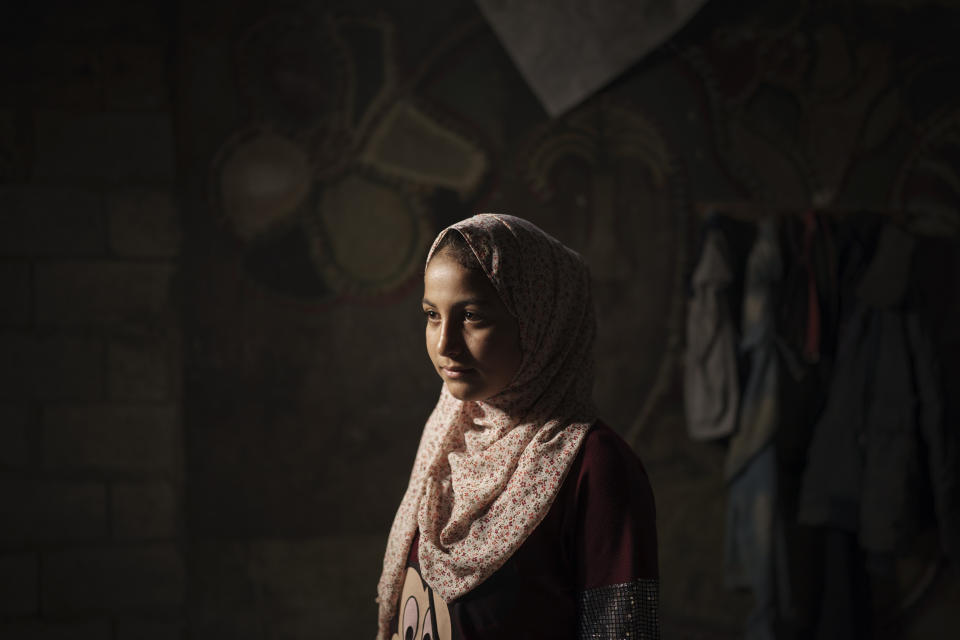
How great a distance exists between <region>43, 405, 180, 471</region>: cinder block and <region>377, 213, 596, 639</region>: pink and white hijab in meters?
1.47

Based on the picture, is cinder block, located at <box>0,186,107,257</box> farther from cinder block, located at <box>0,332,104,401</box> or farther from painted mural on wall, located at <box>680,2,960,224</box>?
painted mural on wall, located at <box>680,2,960,224</box>

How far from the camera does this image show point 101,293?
2422 millimetres

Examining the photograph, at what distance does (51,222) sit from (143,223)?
0.28 m

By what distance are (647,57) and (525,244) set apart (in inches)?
64.9

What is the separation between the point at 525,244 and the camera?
114 centimetres

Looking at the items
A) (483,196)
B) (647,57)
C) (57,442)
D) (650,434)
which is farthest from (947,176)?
(57,442)

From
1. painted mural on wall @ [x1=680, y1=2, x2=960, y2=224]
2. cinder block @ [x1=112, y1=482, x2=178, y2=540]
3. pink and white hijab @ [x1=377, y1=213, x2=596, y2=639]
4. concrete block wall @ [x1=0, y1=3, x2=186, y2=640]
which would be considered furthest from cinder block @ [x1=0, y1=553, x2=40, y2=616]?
painted mural on wall @ [x1=680, y1=2, x2=960, y2=224]

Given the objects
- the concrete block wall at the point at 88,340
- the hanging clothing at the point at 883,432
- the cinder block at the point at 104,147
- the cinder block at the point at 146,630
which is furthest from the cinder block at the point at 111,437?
the hanging clothing at the point at 883,432

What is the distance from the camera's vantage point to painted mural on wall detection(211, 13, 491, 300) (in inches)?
96.3

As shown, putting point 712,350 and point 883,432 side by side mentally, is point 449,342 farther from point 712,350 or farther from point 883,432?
point 883,432

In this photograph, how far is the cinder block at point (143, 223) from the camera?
243 cm

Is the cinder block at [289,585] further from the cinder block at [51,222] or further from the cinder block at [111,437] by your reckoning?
the cinder block at [51,222]

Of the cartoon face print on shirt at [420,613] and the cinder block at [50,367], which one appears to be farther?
the cinder block at [50,367]

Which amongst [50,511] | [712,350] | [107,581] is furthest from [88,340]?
[712,350]
